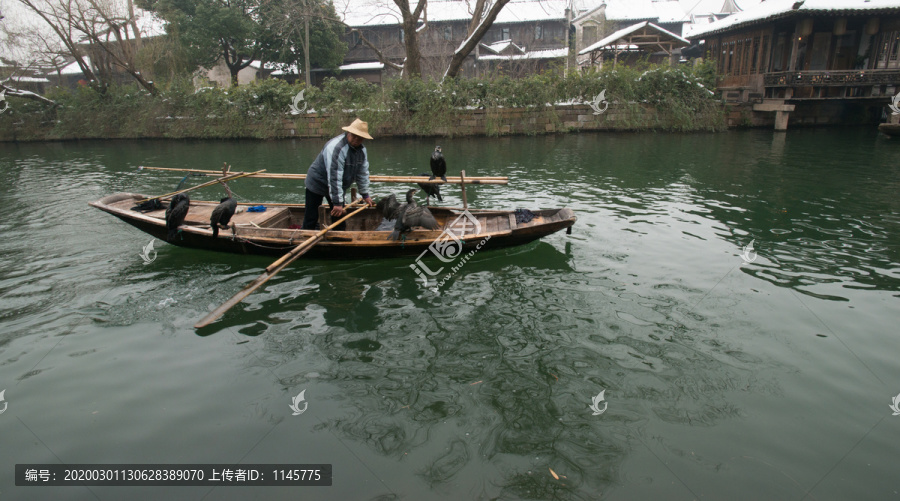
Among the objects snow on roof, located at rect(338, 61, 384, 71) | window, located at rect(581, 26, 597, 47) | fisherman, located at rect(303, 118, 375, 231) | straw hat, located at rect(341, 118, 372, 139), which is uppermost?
window, located at rect(581, 26, 597, 47)

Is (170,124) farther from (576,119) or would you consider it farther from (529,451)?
(529,451)

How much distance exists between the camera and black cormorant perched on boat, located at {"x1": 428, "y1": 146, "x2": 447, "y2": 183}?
709 centimetres

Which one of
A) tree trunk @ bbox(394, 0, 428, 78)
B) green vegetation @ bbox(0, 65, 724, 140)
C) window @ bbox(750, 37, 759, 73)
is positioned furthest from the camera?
window @ bbox(750, 37, 759, 73)

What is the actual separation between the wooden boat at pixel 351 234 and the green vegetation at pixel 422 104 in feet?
48.3

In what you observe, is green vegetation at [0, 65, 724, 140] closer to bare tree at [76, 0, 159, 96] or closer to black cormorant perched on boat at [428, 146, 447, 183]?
bare tree at [76, 0, 159, 96]

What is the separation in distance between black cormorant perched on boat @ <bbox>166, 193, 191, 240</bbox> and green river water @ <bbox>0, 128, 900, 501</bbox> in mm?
648

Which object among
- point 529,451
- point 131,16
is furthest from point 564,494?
point 131,16

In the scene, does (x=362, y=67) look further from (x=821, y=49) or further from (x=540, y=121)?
(x=821, y=49)

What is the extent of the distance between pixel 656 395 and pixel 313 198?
16.7 ft

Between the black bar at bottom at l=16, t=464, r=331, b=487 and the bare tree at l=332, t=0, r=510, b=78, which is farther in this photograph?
the bare tree at l=332, t=0, r=510, b=78

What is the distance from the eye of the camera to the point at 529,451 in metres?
3.60

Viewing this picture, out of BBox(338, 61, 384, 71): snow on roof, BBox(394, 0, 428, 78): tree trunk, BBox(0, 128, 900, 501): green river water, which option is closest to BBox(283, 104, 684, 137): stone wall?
BBox(394, 0, 428, 78): tree trunk

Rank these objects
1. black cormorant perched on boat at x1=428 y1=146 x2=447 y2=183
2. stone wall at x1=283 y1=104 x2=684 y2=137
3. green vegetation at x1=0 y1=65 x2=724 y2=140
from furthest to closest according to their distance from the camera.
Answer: stone wall at x1=283 y1=104 x2=684 y2=137
green vegetation at x1=0 y1=65 x2=724 y2=140
black cormorant perched on boat at x1=428 y1=146 x2=447 y2=183

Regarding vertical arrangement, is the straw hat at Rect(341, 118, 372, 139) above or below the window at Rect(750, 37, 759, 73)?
below
